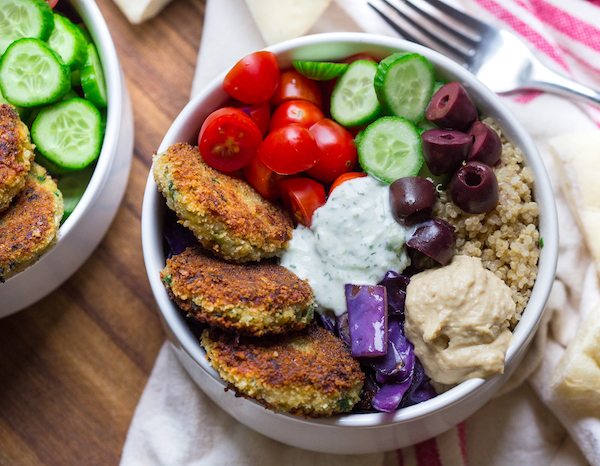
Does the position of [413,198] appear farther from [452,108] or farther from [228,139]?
[228,139]

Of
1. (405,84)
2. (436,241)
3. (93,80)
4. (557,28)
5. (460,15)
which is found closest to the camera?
(436,241)

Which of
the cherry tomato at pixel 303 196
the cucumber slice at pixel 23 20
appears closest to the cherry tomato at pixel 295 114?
the cherry tomato at pixel 303 196

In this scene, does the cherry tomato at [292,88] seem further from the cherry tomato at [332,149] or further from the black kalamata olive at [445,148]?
the black kalamata olive at [445,148]

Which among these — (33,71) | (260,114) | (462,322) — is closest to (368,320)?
(462,322)

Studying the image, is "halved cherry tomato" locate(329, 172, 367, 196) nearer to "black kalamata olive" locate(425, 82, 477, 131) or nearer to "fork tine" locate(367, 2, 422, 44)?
"black kalamata olive" locate(425, 82, 477, 131)

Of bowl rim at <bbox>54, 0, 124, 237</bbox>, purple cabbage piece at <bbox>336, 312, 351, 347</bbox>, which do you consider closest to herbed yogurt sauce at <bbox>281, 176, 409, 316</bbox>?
purple cabbage piece at <bbox>336, 312, 351, 347</bbox>
